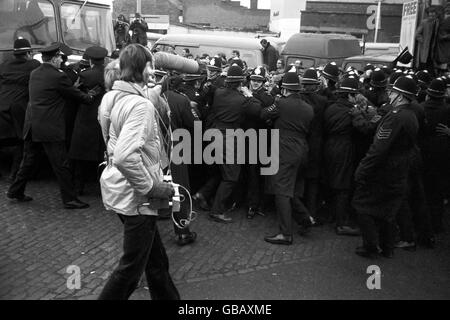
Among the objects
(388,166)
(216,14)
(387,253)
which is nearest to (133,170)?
(388,166)

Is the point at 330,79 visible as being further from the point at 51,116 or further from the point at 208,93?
the point at 51,116

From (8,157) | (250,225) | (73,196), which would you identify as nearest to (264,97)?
(250,225)

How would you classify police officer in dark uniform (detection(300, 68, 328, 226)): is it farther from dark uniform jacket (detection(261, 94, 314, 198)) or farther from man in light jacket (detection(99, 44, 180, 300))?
man in light jacket (detection(99, 44, 180, 300))

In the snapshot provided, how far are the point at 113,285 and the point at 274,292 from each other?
165cm

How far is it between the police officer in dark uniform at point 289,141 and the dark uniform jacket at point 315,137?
32cm

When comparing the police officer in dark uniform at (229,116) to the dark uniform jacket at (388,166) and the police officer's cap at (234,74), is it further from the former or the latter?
the dark uniform jacket at (388,166)

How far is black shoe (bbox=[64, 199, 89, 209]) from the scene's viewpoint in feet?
21.5

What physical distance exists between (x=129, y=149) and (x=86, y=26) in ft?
24.9

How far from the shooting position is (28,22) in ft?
29.1

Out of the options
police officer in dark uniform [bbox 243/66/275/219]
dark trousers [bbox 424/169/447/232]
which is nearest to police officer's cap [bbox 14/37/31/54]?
police officer in dark uniform [bbox 243/66/275/219]

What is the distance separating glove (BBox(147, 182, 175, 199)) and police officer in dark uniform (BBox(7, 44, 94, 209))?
3343mm

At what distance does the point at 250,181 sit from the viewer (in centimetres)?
692

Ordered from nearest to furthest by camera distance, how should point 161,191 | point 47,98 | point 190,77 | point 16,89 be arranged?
point 161,191 < point 47,98 < point 190,77 < point 16,89
